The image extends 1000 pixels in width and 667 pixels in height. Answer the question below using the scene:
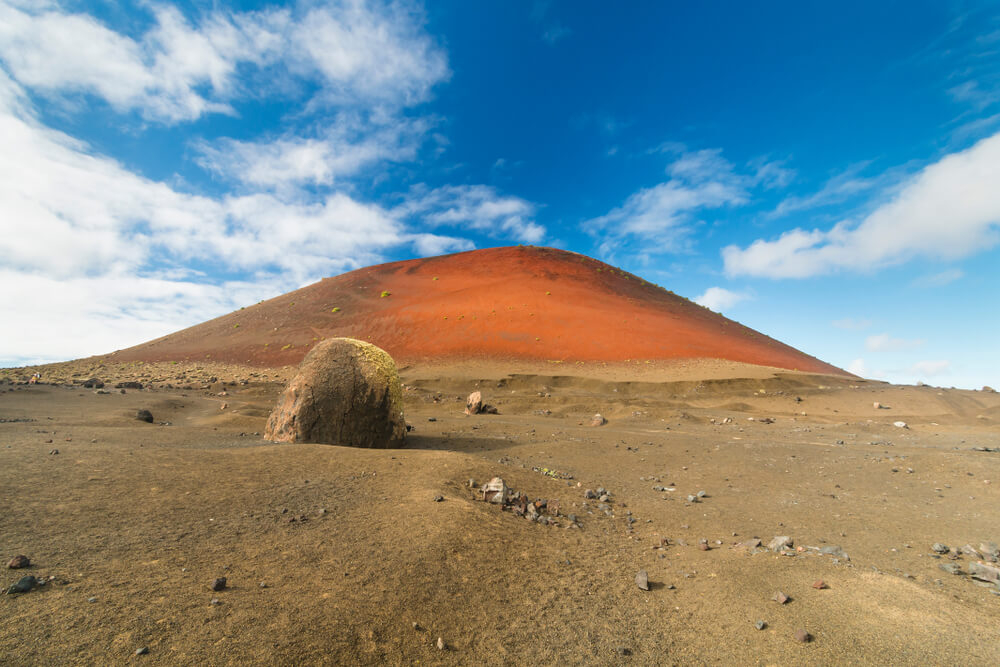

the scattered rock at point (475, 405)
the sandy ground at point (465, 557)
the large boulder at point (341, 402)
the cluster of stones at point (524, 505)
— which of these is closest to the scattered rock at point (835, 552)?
the sandy ground at point (465, 557)

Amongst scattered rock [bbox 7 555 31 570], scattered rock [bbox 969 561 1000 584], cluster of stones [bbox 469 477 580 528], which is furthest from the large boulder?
scattered rock [bbox 969 561 1000 584]

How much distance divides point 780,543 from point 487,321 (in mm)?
23645

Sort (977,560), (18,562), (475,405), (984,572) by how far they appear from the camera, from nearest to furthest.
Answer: (18,562)
(984,572)
(977,560)
(475,405)

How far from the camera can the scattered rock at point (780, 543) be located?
407cm

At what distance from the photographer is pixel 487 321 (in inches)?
1077

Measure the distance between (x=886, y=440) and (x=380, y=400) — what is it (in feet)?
36.8

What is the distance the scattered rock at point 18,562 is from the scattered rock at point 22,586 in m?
0.23

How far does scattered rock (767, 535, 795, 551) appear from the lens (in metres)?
4.07

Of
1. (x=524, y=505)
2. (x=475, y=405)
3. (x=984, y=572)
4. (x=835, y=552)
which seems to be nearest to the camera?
(x=984, y=572)

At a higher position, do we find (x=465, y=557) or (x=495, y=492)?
(x=495, y=492)

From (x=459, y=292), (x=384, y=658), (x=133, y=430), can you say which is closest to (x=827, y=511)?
(x=384, y=658)

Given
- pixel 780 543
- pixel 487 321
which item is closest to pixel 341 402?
pixel 780 543

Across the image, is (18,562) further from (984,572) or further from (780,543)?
(984,572)

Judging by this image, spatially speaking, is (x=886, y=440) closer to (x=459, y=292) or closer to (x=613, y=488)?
(x=613, y=488)
